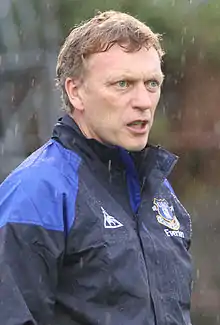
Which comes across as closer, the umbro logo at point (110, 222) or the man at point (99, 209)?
the man at point (99, 209)

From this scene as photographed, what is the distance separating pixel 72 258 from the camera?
2207 mm

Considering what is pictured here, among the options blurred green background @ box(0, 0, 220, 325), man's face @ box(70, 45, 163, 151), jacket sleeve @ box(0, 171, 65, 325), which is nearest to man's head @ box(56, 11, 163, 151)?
man's face @ box(70, 45, 163, 151)

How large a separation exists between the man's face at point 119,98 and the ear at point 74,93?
3 cm

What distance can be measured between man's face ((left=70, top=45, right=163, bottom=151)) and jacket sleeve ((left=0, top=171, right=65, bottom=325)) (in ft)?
1.02

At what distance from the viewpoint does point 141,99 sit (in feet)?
7.87

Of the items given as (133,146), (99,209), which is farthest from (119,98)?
(99,209)

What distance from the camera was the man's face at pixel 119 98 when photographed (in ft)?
7.85

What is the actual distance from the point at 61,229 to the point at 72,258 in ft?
0.29

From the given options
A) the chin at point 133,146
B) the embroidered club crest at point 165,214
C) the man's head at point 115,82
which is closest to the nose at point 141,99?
the man's head at point 115,82

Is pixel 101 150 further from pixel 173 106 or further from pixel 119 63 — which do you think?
pixel 173 106

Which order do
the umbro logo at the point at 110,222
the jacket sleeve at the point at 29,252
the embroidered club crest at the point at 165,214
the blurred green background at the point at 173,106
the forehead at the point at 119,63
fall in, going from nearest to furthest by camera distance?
the jacket sleeve at the point at 29,252
the umbro logo at the point at 110,222
the forehead at the point at 119,63
the embroidered club crest at the point at 165,214
the blurred green background at the point at 173,106

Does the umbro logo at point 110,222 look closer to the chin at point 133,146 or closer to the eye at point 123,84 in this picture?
the chin at point 133,146

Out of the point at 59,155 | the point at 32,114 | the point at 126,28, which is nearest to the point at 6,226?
the point at 59,155

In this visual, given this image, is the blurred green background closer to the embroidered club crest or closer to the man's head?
the embroidered club crest
